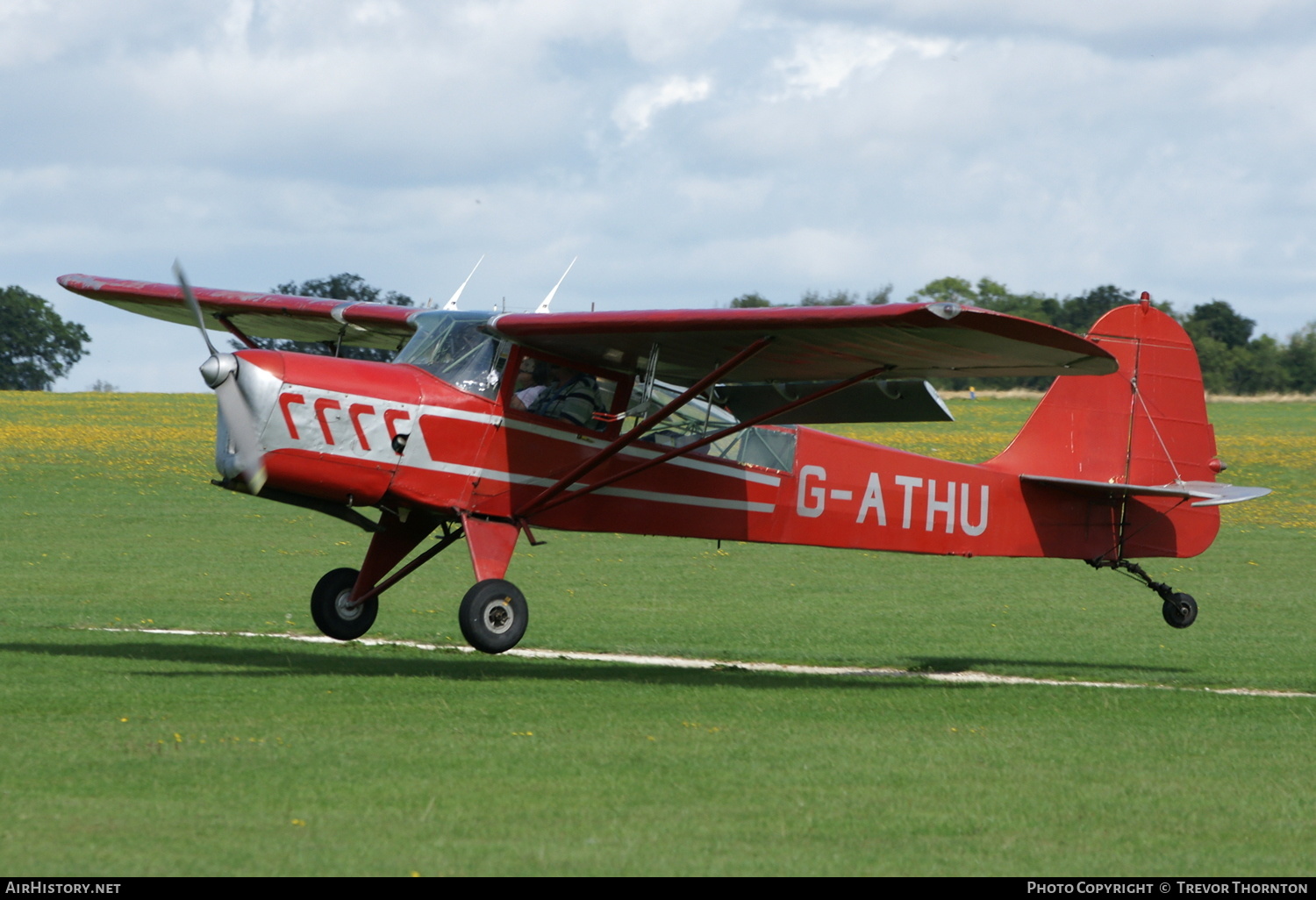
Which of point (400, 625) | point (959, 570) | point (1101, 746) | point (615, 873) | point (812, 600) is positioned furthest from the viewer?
point (959, 570)

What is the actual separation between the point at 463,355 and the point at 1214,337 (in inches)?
3379

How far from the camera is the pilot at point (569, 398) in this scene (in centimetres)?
1293

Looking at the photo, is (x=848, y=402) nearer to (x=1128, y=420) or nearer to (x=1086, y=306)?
(x=1128, y=420)

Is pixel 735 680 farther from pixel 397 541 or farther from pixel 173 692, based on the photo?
pixel 173 692

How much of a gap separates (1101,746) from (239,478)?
679cm

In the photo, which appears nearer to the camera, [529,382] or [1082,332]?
[529,382]

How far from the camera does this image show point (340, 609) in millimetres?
13773

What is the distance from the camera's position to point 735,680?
527 inches

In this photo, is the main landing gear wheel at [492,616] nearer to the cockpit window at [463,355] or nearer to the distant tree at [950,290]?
the cockpit window at [463,355]

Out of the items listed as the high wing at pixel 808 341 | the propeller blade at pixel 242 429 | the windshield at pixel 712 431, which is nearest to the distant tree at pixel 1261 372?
the windshield at pixel 712 431

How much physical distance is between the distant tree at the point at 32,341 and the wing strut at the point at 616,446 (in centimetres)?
7855

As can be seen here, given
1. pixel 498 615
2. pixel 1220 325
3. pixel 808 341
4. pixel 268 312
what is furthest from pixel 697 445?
pixel 1220 325

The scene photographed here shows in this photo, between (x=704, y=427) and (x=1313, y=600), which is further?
(x=1313, y=600)

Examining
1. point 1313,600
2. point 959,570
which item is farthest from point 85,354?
point 1313,600
